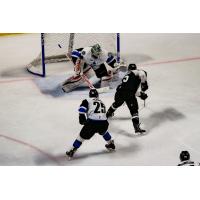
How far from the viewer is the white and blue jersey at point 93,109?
439 centimetres

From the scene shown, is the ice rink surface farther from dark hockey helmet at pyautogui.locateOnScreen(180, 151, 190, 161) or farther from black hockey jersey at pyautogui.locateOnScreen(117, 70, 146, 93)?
black hockey jersey at pyautogui.locateOnScreen(117, 70, 146, 93)

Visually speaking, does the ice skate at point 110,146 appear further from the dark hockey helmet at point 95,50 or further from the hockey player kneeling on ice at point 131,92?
the dark hockey helmet at point 95,50

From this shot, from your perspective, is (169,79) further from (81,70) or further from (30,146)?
(30,146)

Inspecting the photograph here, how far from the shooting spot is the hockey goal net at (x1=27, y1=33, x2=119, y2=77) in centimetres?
537

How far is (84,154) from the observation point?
14.5ft

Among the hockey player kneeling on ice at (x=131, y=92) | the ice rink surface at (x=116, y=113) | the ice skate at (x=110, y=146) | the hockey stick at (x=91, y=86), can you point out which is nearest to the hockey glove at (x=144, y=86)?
the hockey player kneeling on ice at (x=131, y=92)

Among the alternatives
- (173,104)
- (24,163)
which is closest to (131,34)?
(173,104)

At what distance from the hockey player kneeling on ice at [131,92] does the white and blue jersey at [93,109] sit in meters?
0.35

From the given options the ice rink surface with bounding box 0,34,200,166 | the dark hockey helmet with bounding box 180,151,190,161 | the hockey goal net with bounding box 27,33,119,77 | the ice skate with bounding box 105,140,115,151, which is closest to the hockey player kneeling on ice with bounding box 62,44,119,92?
the ice rink surface with bounding box 0,34,200,166

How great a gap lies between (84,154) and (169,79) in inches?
48.5

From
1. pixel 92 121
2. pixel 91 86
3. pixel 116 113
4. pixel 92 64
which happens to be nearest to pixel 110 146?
pixel 92 121

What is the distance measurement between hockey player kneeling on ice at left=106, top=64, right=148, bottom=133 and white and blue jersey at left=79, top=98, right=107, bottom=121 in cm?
35

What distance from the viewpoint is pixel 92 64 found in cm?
501
